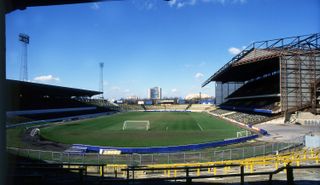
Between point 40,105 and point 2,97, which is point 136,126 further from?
point 2,97

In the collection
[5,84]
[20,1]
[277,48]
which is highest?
[277,48]

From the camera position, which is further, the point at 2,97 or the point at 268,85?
the point at 268,85

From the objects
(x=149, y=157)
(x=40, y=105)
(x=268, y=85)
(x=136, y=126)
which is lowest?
(x=136, y=126)

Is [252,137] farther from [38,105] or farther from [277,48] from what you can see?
[38,105]

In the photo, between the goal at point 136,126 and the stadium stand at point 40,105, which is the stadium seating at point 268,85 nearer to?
the goal at point 136,126

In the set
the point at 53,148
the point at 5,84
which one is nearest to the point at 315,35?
the point at 53,148

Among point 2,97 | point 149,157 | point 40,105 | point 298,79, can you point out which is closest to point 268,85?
point 298,79

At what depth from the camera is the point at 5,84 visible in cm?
557

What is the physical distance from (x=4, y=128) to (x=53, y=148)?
26519 millimetres

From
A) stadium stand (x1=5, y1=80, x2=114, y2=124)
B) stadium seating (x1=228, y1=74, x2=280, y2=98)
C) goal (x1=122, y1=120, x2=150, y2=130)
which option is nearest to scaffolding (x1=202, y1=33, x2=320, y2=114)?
stadium seating (x1=228, y1=74, x2=280, y2=98)

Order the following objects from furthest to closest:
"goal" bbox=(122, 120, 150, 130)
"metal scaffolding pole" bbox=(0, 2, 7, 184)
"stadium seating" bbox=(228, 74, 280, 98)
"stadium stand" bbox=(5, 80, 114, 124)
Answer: "stadium seating" bbox=(228, 74, 280, 98), "stadium stand" bbox=(5, 80, 114, 124), "goal" bbox=(122, 120, 150, 130), "metal scaffolding pole" bbox=(0, 2, 7, 184)

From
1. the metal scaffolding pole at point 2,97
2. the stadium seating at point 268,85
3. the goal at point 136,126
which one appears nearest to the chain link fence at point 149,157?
the metal scaffolding pole at point 2,97

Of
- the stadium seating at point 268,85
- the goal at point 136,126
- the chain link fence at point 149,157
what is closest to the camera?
the chain link fence at point 149,157

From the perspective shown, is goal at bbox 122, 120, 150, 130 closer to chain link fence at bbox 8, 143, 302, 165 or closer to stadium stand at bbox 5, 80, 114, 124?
stadium stand at bbox 5, 80, 114, 124
